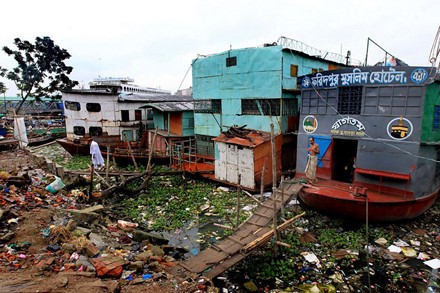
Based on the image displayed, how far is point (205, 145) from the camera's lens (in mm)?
17734

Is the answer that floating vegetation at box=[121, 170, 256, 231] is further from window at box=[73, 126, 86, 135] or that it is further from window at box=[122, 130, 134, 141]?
window at box=[73, 126, 86, 135]

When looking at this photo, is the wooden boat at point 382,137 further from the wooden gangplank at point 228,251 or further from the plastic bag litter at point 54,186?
the plastic bag litter at point 54,186

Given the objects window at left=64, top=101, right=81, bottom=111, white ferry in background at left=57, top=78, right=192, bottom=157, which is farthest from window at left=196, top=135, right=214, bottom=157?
window at left=64, top=101, right=81, bottom=111

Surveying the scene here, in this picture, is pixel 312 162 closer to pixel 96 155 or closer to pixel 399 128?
pixel 399 128

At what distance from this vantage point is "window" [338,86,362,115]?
9984 mm

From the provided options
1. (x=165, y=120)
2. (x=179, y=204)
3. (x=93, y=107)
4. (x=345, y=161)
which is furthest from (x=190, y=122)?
(x=345, y=161)

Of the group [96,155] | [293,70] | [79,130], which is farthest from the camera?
[79,130]

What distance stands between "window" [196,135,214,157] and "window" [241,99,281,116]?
11.6ft

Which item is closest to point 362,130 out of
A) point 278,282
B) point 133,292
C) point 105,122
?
point 278,282

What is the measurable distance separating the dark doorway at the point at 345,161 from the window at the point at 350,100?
2026mm

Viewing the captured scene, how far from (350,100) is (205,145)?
9879 millimetres

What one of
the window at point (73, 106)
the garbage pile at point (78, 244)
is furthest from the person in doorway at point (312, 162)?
the window at point (73, 106)

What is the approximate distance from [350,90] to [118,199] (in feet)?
36.7

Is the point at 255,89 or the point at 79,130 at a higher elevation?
the point at 255,89
